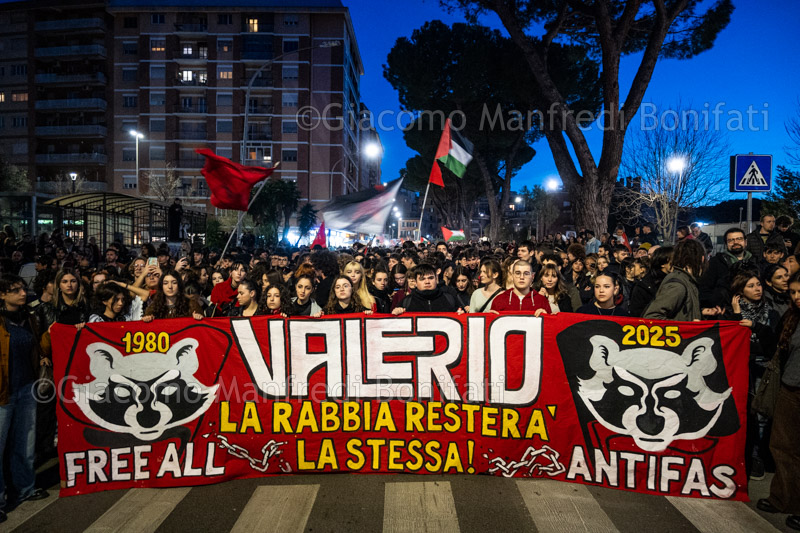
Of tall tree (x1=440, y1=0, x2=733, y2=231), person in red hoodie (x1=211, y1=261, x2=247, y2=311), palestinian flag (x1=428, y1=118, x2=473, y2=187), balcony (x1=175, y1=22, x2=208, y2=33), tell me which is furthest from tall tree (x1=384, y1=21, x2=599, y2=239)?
balcony (x1=175, y1=22, x2=208, y2=33)

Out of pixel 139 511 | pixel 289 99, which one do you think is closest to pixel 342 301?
pixel 139 511

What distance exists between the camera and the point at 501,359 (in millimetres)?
4348

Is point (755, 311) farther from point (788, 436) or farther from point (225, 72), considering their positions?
point (225, 72)

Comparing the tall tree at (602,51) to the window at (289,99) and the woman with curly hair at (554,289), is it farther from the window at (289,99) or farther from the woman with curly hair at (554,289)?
the window at (289,99)

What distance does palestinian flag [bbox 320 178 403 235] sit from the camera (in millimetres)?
9945

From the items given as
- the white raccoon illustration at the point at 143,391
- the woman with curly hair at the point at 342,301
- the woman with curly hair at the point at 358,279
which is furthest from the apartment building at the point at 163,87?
the white raccoon illustration at the point at 143,391

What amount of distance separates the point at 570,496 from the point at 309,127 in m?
54.2

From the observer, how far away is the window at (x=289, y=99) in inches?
2116

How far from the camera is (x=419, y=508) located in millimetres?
3705

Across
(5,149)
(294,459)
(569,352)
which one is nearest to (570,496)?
(569,352)

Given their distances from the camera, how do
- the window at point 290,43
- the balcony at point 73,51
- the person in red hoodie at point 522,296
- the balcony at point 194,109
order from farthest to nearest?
the balcony at point 194,109 → the window at point 290,43 → the balcony at point 73,51 → the person in red hoodie at point 522,296

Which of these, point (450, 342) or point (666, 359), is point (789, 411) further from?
point (450, 342)

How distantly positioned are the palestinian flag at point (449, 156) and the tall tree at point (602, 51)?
4043mm

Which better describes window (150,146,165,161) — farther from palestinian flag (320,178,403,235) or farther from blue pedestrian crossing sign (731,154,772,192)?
blue pedestrian crossing sign (731,154,772,192)
